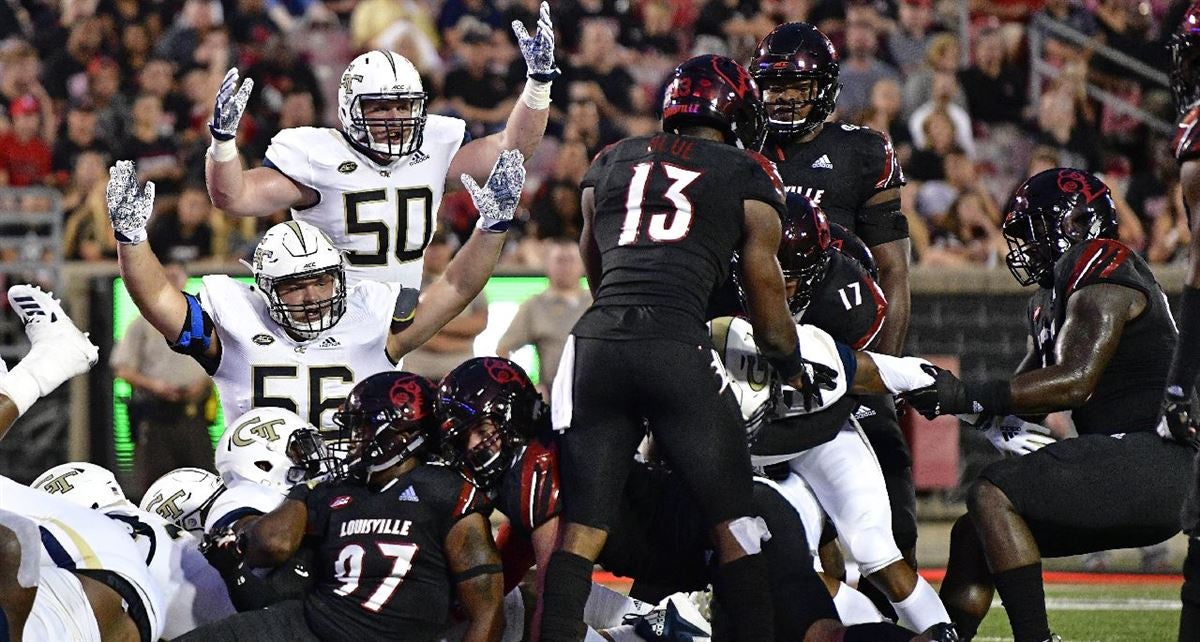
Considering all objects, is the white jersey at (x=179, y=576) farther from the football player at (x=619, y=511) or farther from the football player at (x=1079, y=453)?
the football player at (x=1079, y=453)

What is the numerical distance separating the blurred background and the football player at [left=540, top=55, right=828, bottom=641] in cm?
476

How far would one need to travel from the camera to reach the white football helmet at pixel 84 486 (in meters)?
5.27

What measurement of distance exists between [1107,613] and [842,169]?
252cm

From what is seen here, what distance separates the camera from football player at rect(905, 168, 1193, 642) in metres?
4.63

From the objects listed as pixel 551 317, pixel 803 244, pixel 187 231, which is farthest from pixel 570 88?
pixel 803 244

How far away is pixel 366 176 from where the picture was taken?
6.08 m

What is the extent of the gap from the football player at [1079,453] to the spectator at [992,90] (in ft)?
23.8

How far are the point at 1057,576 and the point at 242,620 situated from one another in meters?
5.59

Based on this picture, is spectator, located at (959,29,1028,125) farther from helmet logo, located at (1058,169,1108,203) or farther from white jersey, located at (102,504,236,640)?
white jersey, located at (102,504,236,640)

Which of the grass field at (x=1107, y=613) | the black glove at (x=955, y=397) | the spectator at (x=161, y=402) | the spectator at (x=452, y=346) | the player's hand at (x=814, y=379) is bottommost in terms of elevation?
the grass field at (x=1107, y=613)

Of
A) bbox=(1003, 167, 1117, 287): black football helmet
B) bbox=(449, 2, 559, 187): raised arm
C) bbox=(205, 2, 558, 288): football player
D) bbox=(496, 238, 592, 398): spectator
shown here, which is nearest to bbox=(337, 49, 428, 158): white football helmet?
bbox=(205, 2, 558, 288): football player

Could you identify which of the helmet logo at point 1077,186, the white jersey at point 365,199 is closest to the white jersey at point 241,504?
the white jersey at point 365,199

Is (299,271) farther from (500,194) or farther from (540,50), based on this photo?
Result: (540,50)

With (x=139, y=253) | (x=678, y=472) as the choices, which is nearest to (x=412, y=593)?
(x=678, y=472)
